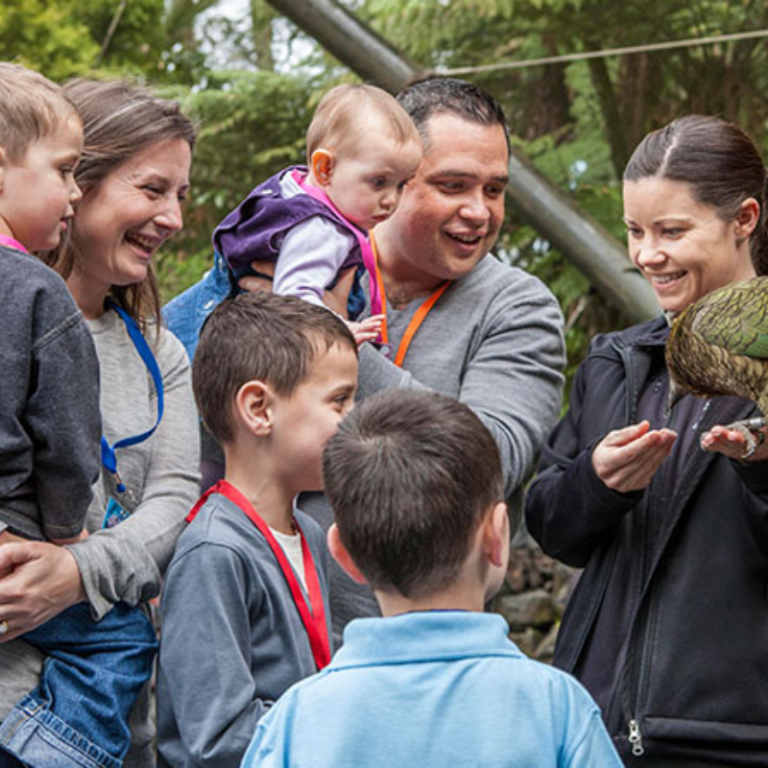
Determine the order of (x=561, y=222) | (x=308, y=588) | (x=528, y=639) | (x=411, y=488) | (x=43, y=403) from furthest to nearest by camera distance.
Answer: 1. (x=528, y=639)
2. (x=561, y=222)
3. (x=308, y=588)
4. (x=43, y=403)
5. (x=411, y=488)

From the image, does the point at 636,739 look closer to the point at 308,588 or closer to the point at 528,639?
the point at 308,588

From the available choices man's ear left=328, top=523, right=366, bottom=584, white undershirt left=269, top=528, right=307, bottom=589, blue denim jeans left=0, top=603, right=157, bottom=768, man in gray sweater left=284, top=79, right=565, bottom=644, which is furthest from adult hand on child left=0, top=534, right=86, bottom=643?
man in gray sweater left=284, top=79, right=565, bottom=644

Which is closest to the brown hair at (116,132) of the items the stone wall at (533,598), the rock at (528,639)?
the stone wall at (533,598)

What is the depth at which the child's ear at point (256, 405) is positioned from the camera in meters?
3.16

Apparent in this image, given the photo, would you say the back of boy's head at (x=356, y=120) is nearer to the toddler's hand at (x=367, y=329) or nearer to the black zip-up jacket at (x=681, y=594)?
the toddler's hand at (x=367, y=329)

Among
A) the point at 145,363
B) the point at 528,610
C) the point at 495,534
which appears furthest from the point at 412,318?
the point at 528,610

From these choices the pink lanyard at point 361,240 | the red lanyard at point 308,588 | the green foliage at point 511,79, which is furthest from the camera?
the green foliage at point 511,79

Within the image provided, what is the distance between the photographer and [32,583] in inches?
109

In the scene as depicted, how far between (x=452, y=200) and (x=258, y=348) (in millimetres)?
940

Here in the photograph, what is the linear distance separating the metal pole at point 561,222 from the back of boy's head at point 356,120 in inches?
110

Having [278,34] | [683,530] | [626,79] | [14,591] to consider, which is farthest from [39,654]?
[278,34]

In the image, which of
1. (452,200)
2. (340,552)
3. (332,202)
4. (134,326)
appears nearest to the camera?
(340,552)

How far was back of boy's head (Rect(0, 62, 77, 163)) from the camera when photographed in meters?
2.86

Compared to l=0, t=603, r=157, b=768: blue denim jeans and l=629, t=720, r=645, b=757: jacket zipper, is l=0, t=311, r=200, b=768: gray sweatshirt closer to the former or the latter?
l=0, t=603, r=157, b=768: blue denim jeans
